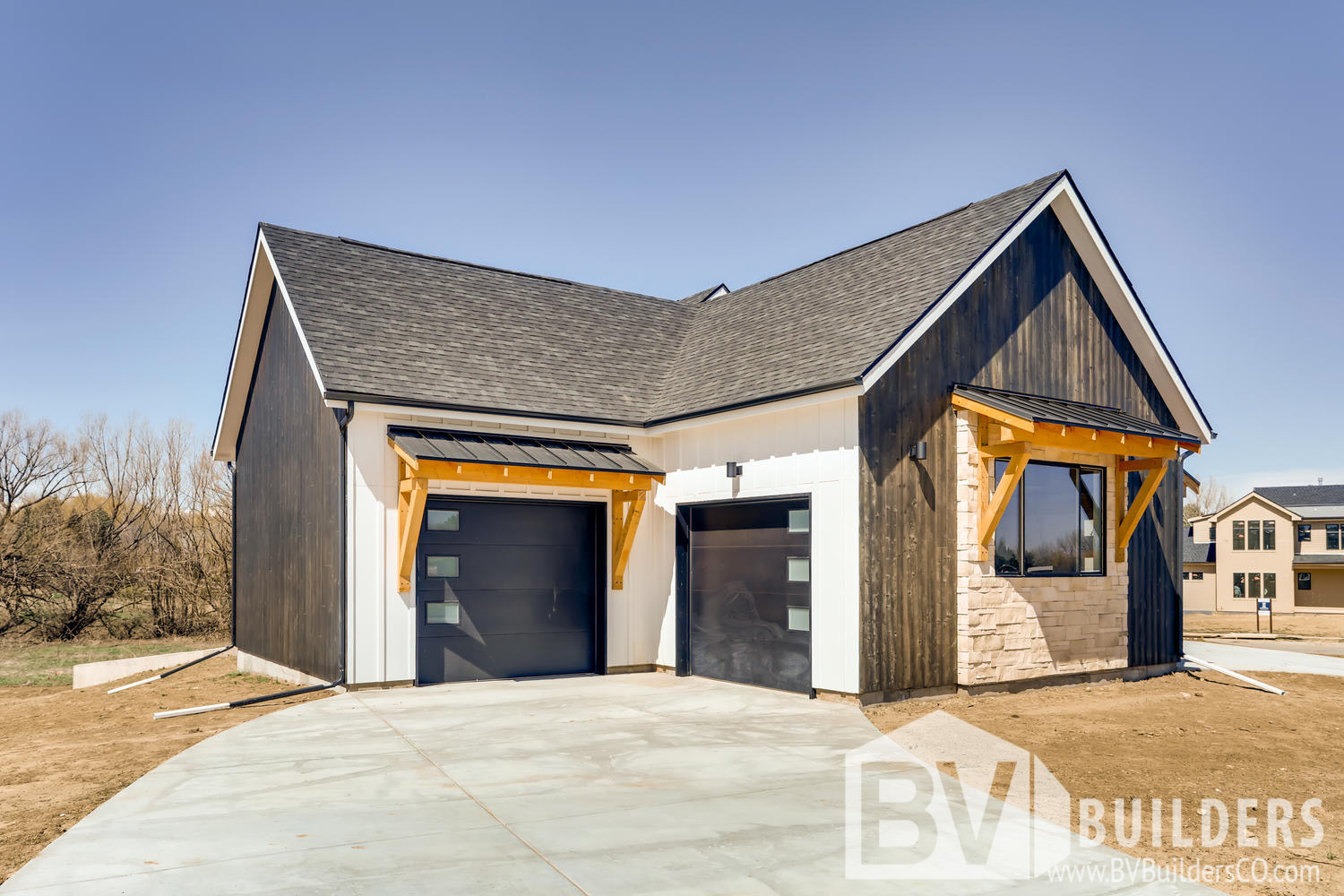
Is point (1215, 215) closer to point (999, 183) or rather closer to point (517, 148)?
point (999, 183)

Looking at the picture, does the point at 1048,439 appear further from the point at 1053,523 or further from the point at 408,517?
the point at 408,517

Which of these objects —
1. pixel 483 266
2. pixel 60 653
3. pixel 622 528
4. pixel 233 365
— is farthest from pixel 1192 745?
pixel 60 653

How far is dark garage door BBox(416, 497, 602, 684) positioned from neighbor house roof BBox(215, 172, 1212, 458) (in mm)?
1441

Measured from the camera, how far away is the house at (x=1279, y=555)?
1934 inches

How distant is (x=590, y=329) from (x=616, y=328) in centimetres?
57

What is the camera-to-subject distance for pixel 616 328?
618 inches

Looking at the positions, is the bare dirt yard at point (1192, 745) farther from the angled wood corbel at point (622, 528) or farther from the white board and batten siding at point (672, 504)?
the angled wood corbel at point (622, 528)

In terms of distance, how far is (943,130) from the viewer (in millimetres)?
14312

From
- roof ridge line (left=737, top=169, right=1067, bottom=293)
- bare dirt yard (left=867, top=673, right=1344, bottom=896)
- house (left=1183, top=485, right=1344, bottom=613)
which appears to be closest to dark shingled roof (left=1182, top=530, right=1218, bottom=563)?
house (left=1183, top=485, right=1344, bottom=613)

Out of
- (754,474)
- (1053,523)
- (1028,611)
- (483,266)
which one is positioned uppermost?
(483,266)

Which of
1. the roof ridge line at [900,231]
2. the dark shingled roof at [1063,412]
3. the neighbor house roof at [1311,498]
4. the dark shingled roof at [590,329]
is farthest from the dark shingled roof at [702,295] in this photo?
the neighbor house roof at [1311,498]

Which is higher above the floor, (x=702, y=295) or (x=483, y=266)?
(x=702, y=295)

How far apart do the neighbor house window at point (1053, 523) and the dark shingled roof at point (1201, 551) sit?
153 ft

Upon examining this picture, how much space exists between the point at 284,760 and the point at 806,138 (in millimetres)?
12941
